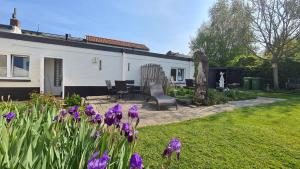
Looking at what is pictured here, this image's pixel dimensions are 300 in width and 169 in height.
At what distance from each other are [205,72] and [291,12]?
14325mm

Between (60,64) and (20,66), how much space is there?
2882 millimetres

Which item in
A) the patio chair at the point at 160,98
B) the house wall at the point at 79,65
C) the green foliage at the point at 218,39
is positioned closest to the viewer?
the patio chair at the point at 160,98

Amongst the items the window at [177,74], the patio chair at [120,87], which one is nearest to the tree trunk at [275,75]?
the window at [177,74]

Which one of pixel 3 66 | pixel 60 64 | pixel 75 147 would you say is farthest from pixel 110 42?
pixel 75 147

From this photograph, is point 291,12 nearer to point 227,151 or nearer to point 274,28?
point 274,28

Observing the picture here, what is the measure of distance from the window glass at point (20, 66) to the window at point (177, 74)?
442 inches

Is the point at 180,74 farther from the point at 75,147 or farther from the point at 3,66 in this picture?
the point at 75,147

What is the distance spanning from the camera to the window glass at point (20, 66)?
11.6m

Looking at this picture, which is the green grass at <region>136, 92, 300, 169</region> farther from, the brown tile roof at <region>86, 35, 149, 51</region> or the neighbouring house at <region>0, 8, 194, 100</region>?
the brown tile roof at <region>86, 35, 149, 51</region>

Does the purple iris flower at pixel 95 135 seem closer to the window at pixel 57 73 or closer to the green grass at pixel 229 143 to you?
the green grass at pixel 229 143

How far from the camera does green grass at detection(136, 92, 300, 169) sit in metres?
4.08

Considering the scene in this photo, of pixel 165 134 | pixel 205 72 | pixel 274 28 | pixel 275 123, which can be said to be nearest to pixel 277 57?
pixel 274 28

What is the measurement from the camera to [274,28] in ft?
70.0

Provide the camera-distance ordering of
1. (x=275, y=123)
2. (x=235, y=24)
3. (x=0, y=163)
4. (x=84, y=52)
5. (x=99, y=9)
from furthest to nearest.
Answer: (x=235, y=24) → (x=84, y=52) → (x=99, y=9) → (x=275, y=123) → (x=0, y=163)
